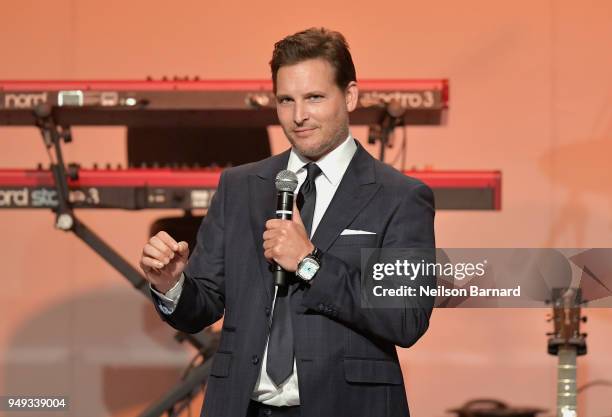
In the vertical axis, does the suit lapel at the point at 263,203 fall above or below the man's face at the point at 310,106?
below

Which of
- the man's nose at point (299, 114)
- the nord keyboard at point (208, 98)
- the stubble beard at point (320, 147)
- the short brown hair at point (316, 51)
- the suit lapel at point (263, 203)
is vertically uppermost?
the nord keyboard at point (208, 98)

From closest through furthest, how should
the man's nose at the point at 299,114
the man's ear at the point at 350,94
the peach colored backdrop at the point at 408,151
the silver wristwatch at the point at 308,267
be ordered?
the silver wristwatch at the point at 308,267 → the man's nose at the point at 299,114 → the man's ear at the point at 350,94 → the peach colored backdrop at the point at 408,151

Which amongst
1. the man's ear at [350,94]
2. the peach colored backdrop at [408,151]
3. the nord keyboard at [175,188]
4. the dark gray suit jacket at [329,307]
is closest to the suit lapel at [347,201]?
the dark gray suit jacket at [329,307]

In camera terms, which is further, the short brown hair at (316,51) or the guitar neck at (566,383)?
the guitar neck at (566,383)

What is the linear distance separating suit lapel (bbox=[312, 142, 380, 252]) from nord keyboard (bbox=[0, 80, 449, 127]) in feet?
4.78

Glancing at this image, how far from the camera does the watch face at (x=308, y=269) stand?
180cm

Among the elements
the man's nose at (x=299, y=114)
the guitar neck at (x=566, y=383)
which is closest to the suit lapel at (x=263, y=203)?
the man's nose at (x=299, y=114)

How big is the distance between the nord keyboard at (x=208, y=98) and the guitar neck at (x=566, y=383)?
0.84 m

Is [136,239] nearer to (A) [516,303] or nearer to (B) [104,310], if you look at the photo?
(B) [104,310]

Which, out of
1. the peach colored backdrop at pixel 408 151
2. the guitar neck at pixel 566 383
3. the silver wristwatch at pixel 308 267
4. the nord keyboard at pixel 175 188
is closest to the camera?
the silver wristwatch at pixel 308 267

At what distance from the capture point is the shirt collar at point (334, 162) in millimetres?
1979

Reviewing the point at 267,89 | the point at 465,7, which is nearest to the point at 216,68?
the point at 465,7

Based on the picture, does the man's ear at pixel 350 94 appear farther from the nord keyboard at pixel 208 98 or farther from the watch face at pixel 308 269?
the nord keyboard at pixel 208 98

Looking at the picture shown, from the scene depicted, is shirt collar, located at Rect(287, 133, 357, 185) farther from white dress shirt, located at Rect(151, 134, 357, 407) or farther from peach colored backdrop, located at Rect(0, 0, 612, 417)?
peach colored backdrop, located at Rect(0, 0, 612, 417)
